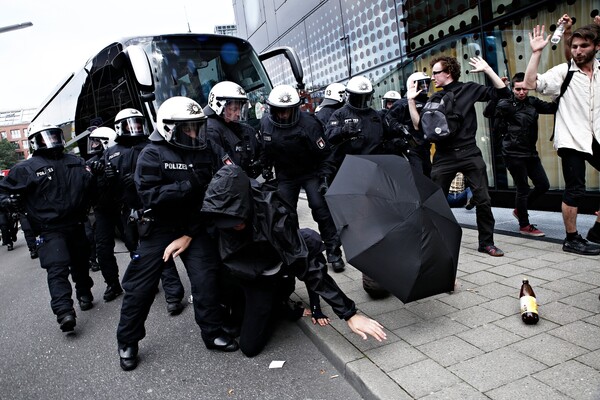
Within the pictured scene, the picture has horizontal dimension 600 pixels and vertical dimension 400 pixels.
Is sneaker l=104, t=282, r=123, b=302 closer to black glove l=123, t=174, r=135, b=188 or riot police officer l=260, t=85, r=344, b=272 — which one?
black glove l=123, t=174, r=135, b=188

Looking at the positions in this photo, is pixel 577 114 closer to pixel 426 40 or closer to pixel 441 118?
pixel 441 118

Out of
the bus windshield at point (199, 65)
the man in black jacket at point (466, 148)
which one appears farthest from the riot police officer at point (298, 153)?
the bus windshield at point (199, 65)

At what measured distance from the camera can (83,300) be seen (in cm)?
513

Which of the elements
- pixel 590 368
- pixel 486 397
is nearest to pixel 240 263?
pixel 486 397

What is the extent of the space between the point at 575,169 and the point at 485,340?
2.25 metres

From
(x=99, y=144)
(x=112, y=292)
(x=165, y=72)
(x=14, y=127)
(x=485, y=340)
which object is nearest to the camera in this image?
(x=485, y=340)

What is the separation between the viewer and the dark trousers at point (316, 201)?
5199 mm

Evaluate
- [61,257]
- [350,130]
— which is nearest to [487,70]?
[350,130]

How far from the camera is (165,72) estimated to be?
776 centimetres

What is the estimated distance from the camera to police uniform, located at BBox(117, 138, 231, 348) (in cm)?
345

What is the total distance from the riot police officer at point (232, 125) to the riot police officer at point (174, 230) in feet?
2.43

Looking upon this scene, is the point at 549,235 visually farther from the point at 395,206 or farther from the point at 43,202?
the point at 43,202

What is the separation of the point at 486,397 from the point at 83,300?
4325mm

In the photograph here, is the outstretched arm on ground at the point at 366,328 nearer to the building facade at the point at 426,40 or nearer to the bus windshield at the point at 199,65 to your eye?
the building facade at the point at 426,40
